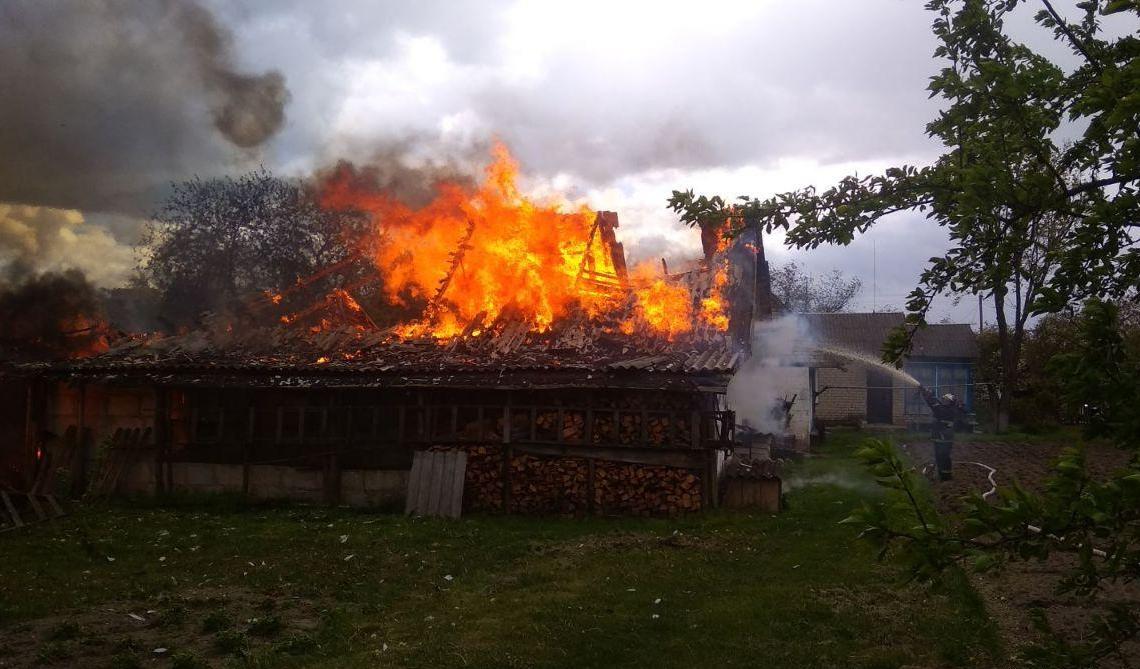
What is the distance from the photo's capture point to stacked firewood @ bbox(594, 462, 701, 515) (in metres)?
14.3

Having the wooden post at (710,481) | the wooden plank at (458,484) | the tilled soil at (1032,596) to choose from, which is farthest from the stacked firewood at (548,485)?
the tilled soil at (1032,596)

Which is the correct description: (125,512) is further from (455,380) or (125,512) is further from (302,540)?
(455,380)

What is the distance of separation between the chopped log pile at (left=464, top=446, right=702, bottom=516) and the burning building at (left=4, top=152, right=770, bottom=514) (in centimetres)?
3

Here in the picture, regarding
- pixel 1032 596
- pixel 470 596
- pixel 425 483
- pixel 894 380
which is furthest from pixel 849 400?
pixel 470 596

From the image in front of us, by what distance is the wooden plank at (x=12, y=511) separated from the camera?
13.5m

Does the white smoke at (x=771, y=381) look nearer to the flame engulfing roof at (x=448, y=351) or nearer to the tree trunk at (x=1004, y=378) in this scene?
the flame engulfing roof at (x=448, y=351)

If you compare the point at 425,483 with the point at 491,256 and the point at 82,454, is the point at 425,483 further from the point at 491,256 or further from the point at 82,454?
the point at 82,454

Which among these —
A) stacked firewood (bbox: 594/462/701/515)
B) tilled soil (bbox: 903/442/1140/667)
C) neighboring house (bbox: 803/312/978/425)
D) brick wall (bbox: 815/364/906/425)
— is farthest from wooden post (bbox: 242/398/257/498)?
brick wall (bbox: 815/364/906/425)

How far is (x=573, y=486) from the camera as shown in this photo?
48.2ft

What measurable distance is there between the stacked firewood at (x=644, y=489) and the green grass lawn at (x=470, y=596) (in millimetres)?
473

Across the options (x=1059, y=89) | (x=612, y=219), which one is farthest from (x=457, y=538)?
(x=1059, y=89)

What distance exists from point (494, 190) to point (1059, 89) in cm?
1705

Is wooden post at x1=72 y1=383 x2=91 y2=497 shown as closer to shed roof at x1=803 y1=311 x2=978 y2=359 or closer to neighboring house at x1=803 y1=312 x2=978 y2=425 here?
neighboring house at x1=803 y1=312 x2=978 y2=425

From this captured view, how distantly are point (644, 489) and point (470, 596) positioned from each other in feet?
18.8
